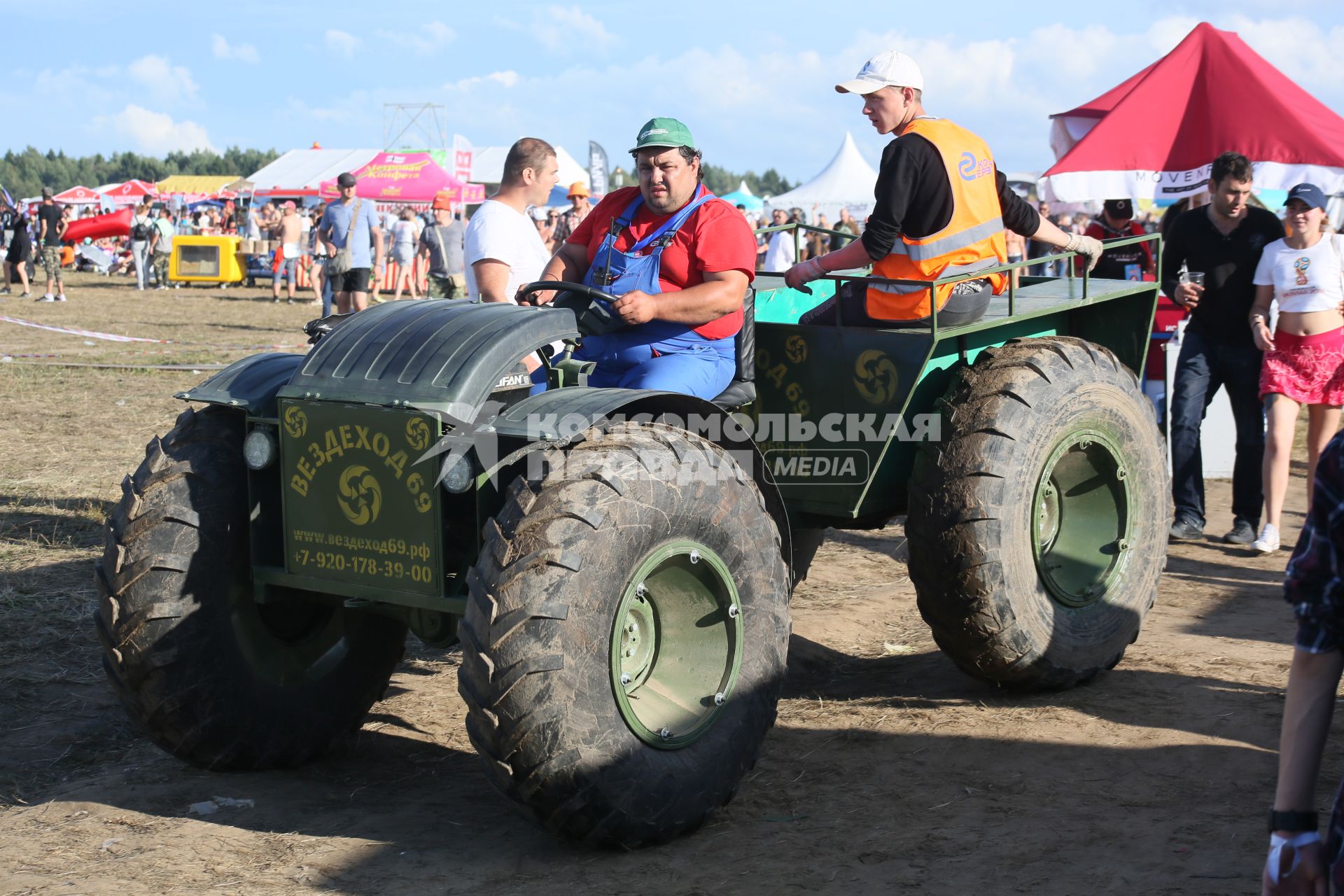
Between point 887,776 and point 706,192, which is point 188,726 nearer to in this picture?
point 887,776

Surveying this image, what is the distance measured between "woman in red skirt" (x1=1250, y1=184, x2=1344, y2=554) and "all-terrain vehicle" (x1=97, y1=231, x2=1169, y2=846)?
112 inches

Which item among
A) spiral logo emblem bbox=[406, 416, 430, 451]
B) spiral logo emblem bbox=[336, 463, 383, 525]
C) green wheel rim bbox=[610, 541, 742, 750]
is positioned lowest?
green wheel rim bbox=[610, 541, 742, 750]

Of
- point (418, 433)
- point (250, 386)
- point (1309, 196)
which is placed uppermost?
point (1309, 196)

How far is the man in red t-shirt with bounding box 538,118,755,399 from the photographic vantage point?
451cm

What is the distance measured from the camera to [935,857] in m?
3.68

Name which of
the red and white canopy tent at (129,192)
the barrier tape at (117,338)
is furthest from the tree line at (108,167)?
the barrier tape at (117,338)

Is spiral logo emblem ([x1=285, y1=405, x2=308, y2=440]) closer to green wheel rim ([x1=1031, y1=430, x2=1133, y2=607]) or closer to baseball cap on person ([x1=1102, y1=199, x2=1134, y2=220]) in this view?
green wheel rim ([x1=1031, y1=430, x2=1133, y2=607])

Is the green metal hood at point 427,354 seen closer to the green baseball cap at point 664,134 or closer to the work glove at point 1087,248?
the green baseball cap at point 664,134

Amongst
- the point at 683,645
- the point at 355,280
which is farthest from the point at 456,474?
the point at 355,280

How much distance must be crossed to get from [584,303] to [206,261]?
2664cm

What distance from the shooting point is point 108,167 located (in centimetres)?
12700

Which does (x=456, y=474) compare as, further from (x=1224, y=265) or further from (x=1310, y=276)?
(x=1224, y=265)

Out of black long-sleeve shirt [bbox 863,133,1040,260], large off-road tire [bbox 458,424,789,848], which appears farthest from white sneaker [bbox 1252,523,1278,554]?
large off-road tire [bbox 458,424,789,848]

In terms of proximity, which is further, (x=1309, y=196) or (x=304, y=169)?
(x=304, y=169)
